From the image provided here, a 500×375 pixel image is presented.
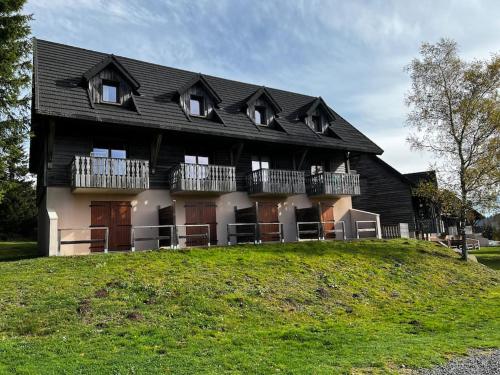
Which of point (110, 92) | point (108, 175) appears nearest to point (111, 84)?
point (110, 92)

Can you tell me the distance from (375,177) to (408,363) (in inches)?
1101

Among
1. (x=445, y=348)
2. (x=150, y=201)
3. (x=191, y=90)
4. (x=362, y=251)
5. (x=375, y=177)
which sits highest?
(x=191, y=90)

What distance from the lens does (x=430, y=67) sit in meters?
24.2

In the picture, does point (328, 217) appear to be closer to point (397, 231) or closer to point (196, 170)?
point (397, 231)

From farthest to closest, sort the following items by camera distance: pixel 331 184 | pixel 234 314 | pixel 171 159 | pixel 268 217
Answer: pixel 331 184
pixel 268 217
pixel 171 159
pixel 234 314

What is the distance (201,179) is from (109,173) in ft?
14.1

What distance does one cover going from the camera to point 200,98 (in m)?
22.8

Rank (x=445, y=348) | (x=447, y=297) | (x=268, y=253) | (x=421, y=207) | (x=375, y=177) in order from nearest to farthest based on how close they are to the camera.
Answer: (x=445, y=348), (x=447, y=297), (x=268, y=253), (x=375, y=177), (x=421, y=207)

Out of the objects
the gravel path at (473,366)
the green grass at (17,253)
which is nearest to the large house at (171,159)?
the green grass at (17,253)

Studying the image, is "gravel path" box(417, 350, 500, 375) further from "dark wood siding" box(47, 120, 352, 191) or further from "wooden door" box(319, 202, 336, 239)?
"wooden door" box(319, 202, 336, 239)

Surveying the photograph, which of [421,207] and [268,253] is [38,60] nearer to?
Result: [268,253]

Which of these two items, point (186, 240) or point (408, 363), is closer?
point (408, 363)

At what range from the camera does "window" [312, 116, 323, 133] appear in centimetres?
2720

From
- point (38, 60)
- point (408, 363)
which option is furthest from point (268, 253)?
point (38, 60)
